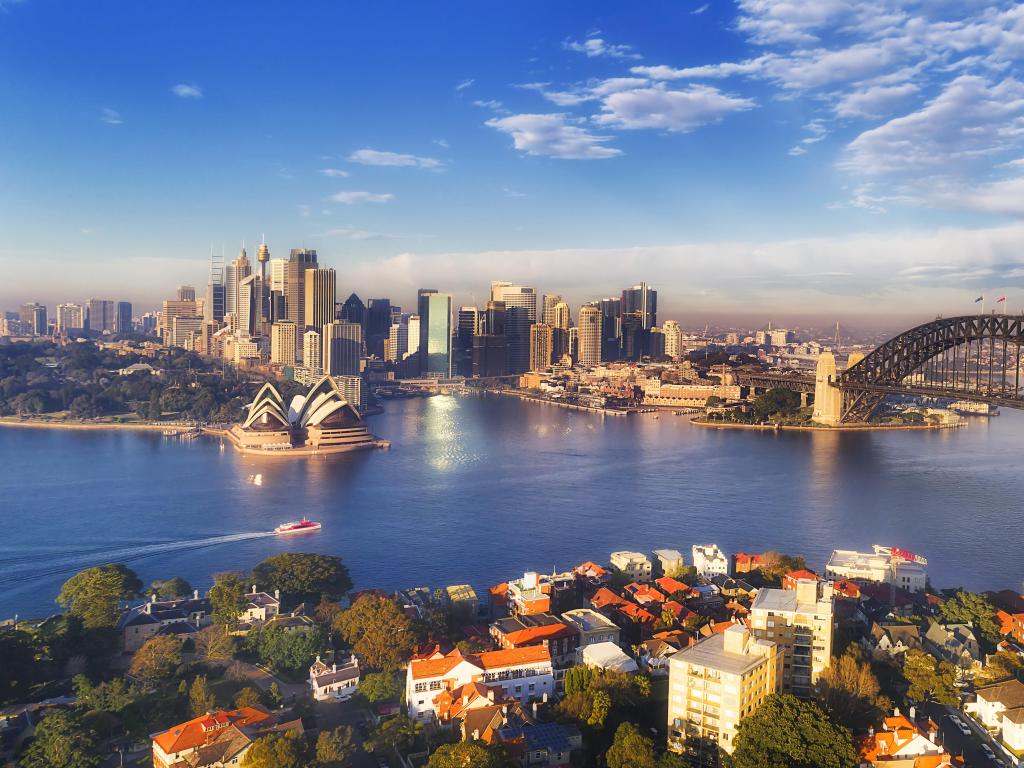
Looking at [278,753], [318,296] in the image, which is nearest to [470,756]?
[278,753]

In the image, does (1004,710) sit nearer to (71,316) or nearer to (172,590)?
(172,590)

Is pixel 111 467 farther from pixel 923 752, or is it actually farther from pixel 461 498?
pixel 923 752

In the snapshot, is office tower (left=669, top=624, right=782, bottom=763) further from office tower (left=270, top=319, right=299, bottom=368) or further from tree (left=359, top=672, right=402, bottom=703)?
office tower (left=270, top=319, right=299, bottom=368)

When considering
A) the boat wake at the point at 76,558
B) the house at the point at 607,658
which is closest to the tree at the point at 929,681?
the house at the point at 607,658

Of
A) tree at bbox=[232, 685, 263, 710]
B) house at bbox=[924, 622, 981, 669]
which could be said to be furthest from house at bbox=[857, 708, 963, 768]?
tree at bbox=[232, 685, 263, 710]

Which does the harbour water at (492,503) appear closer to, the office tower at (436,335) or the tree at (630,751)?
the tree at (630,751)

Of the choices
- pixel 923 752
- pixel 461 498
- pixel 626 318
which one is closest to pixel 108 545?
pixel 461 498
